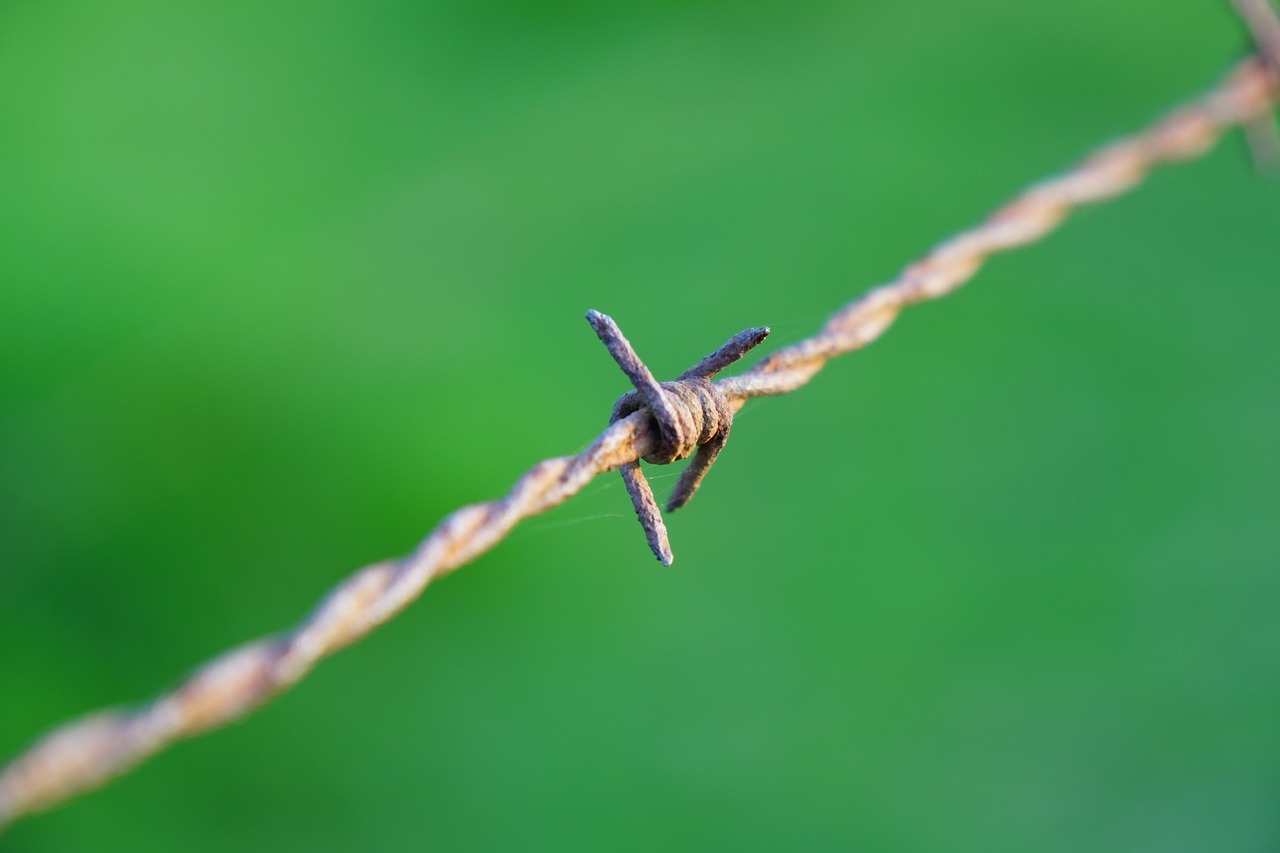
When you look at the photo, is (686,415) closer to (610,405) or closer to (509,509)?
(509,509)

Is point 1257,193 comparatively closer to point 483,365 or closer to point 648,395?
point 483,365

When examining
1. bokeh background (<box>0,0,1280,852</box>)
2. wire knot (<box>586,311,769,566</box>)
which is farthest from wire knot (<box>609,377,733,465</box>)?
→ bokeh background (<box>0,0,1280,852</box>)

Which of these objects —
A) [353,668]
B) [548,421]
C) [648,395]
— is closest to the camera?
[648,395]

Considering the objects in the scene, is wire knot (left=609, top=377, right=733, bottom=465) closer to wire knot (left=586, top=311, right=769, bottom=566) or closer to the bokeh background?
wire knot (left=586, top=311, right=769, bottom=566)

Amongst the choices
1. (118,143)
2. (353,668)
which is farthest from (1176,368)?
(118,143)

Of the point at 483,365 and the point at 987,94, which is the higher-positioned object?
the point at 987,94

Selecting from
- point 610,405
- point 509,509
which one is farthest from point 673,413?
point 610,405
